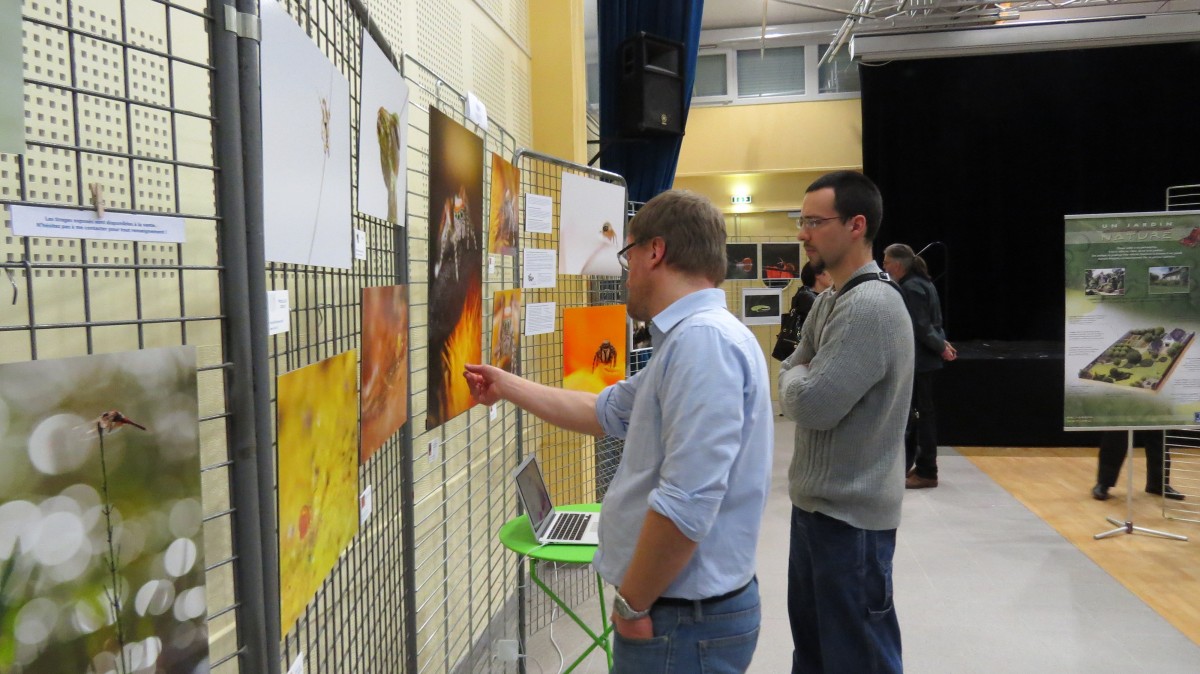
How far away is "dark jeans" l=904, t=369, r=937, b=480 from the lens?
521 centimetres

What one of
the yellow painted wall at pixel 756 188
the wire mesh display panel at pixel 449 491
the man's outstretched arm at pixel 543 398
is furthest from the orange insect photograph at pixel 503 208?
the yellow painted wall at pixel 756 188

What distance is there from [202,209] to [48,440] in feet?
2.74

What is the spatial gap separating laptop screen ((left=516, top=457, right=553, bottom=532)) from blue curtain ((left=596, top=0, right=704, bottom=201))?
2529mm

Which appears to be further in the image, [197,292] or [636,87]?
[636,87]

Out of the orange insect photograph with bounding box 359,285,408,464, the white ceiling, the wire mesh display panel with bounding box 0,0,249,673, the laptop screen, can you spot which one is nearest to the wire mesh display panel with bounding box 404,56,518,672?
the laptop screen

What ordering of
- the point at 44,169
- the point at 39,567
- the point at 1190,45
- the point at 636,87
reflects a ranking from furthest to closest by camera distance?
1. the point at 1190,45
2. the point at 636,87
3. the point at 44,169
4. the point at 39,567

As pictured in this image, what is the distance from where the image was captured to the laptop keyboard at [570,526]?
2180mm

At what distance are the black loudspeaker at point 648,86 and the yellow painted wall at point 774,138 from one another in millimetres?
4492

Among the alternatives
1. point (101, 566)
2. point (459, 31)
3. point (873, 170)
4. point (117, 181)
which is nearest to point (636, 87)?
point (459, 31)

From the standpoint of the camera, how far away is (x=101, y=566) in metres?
0.63

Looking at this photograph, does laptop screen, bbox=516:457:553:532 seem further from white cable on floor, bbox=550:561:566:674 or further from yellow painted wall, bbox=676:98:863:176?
yellow painted wall, bbox=676:98:863:176

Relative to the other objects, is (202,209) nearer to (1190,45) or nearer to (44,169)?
(44,169)
